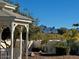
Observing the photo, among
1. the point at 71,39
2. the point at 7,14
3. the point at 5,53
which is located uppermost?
the point at 7,14

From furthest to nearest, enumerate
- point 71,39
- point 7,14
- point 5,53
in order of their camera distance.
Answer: point 71,39 → point 5,53 → point 7,14

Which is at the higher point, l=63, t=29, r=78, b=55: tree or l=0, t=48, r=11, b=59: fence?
l=63, t=29, r=78, b=55: tree

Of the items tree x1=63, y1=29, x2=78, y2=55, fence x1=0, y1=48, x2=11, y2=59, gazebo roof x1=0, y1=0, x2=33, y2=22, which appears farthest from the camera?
tree x1=63, y1=29, x2=78, y2=55

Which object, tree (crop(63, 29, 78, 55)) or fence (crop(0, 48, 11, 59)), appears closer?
fence (crop(0, 48, 11, 59))

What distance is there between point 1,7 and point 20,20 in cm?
188

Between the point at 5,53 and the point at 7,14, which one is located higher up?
the point at 7,14

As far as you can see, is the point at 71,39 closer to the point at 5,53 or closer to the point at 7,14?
the point at 5,53

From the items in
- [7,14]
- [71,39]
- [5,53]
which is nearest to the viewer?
[7,14]

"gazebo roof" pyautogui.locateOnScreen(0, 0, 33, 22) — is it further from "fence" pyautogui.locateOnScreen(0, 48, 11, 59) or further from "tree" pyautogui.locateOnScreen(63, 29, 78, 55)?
"tree" pyautogui.locateOnScreen(63, 29, 78, 55)

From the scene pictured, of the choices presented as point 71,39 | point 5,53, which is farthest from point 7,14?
point 71,39

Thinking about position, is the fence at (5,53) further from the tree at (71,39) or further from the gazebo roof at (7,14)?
the tree at (71,39)

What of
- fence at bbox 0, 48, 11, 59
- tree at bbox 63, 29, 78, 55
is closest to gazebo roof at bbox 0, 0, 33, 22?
fence at bbox 0, 48, 11, 59

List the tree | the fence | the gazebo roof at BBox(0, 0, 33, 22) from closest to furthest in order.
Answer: the gazebo roof at BBox(0, 0, 33, 22), the fence, the tree

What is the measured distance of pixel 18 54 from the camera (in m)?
25.1
